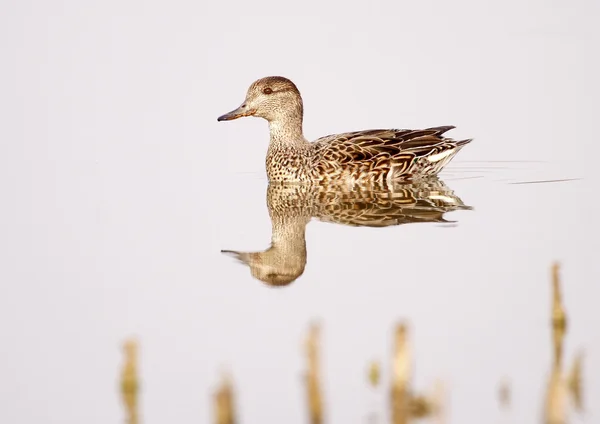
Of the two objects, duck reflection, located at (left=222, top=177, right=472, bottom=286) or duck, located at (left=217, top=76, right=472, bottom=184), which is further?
duck, located at (left=217, top=76, right=472, bottom=184)

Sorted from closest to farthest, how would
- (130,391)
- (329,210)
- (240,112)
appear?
(130,391)
(329,210)
(240,112)

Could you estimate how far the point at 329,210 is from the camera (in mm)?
11914

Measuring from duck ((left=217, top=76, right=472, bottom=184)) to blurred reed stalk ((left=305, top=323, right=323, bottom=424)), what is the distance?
846cm

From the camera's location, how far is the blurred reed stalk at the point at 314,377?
477cm

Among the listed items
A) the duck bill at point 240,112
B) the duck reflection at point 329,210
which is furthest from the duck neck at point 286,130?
the duck reflection at point 329,210

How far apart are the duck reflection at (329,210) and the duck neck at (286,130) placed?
34.5 inches

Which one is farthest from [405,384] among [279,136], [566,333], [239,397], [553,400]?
[279,136]

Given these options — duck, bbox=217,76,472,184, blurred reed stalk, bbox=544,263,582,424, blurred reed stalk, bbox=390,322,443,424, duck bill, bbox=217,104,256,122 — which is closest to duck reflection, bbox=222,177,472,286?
duck, bbox=217,76,472,184

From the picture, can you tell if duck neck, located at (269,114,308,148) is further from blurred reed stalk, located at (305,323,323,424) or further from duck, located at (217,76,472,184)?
blurred reed stalk, located at (305,323,323,424)

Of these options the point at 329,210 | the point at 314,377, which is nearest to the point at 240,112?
the point at 329,210

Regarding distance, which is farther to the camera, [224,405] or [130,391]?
[130,391]

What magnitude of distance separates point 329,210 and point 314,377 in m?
7.12

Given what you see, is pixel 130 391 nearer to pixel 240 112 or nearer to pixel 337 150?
pixel 337 150

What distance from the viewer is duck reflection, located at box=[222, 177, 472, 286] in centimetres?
974
